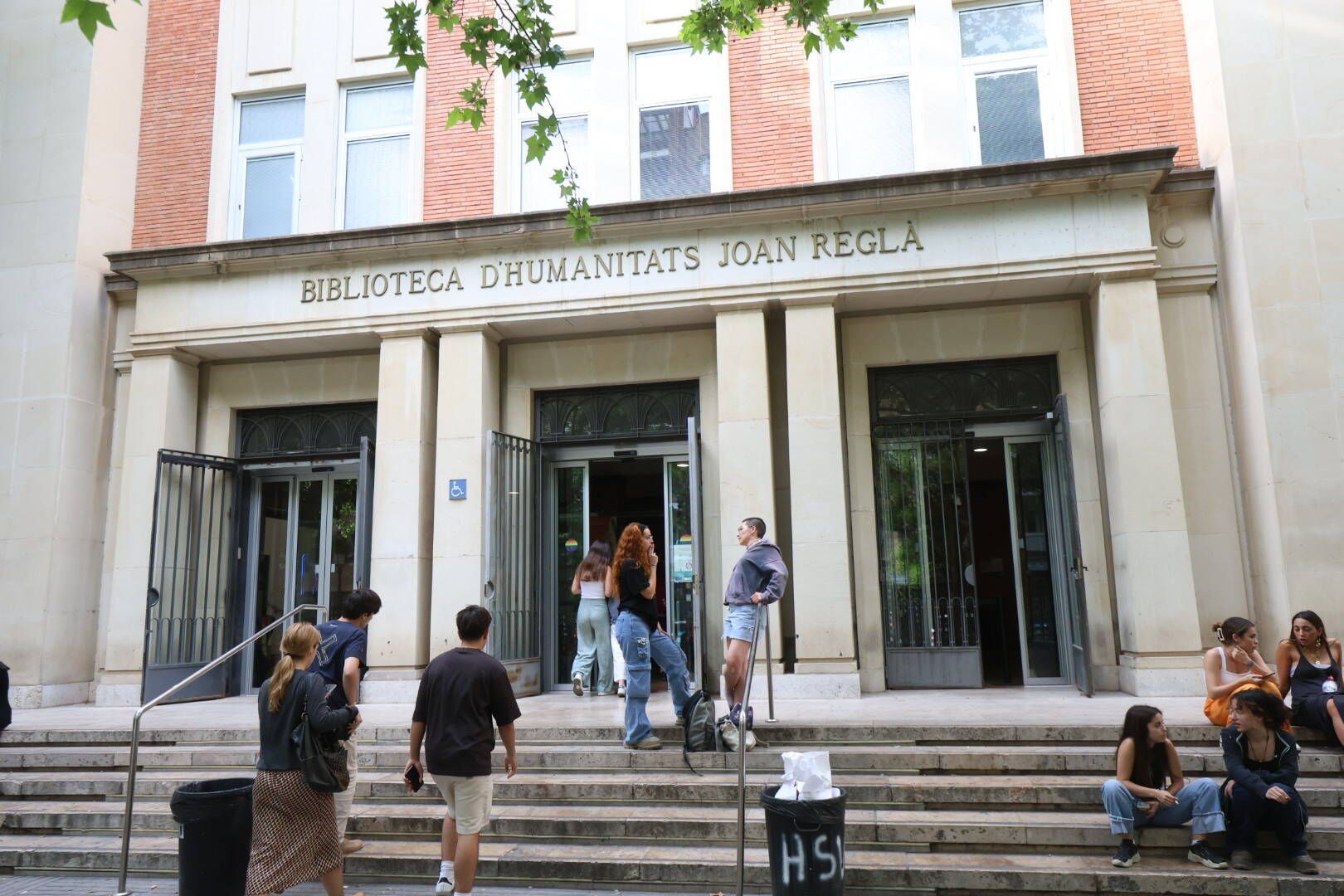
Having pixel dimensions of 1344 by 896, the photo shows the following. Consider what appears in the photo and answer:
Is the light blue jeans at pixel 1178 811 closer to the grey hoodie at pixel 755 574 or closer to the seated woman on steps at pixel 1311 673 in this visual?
the seated woman on steps at pixel 1311 673

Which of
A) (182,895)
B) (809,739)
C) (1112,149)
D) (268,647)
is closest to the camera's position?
(182,895)

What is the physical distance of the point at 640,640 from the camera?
757 centimetres

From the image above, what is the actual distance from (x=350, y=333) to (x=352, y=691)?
6827 millimetres

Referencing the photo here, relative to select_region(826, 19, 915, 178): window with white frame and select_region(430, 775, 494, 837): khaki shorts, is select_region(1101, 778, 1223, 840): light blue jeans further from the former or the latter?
select_region(826, 19, 915, 178): window with white frame

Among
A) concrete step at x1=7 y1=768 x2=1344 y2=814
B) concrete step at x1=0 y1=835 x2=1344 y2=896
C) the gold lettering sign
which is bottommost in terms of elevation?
concrete step at x1=0 y1=835 x2=1344 y2=896

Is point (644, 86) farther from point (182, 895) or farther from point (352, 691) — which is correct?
point (182, 895)

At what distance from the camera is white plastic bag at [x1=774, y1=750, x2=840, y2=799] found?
5.41 m

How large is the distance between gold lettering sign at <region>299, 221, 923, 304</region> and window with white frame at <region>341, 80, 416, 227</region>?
4.33 feet

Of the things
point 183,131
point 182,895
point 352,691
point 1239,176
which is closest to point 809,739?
point 352,691

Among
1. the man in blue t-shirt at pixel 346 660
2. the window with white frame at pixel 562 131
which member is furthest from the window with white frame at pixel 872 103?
the man in blue t-shirt at pixel 346 660

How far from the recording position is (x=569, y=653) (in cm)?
1221

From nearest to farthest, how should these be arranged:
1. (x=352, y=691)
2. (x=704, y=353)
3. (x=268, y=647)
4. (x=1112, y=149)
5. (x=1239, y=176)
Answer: (x=352, y=691) < (x=1239, y=176) < (x=1112, y=149) < (x=704, y=353) < (x=268, y=647)

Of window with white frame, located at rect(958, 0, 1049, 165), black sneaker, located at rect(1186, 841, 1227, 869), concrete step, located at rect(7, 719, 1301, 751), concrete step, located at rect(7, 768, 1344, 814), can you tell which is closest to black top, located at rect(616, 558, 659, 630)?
concrete step, located at rect(7, 719, 1301, 751)

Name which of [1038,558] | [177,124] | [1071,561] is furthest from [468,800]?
[177,124]
